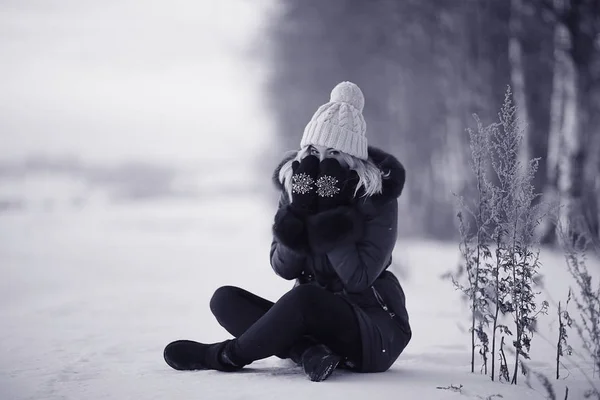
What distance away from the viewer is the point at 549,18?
961cm

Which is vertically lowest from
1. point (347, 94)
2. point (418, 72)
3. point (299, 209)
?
point (299, 209)

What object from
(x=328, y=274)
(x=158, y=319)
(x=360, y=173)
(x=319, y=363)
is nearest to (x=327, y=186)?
(x=360, y=173)

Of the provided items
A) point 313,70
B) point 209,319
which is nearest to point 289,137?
point 313,70

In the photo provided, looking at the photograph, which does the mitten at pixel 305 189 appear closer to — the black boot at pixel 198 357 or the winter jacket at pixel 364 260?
the winter jacket at pixel 364 260

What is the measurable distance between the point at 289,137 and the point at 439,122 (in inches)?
161

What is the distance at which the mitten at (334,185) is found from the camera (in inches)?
109

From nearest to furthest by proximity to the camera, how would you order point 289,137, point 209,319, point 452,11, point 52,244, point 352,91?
1. point 352,91
2. point 209,319
3. point 52,244
4. point 452,11
5. point 289,137

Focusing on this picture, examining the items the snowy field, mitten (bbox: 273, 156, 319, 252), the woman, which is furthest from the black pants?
mitten (bbox: 273, 156, 319, 252)

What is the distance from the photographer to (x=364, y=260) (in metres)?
2.66

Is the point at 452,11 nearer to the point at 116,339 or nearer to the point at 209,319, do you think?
the point at 209,319

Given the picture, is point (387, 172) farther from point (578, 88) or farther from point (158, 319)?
point (578, 88)

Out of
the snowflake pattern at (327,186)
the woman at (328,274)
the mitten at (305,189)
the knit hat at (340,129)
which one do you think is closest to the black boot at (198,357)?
the woman at (328,274)

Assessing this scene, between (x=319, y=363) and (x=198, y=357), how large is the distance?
556 millimetres

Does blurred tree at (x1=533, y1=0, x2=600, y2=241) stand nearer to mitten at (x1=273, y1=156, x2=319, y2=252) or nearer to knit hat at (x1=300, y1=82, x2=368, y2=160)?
knit hat at (x1=300, y1=82, x2=368, y2=160)
